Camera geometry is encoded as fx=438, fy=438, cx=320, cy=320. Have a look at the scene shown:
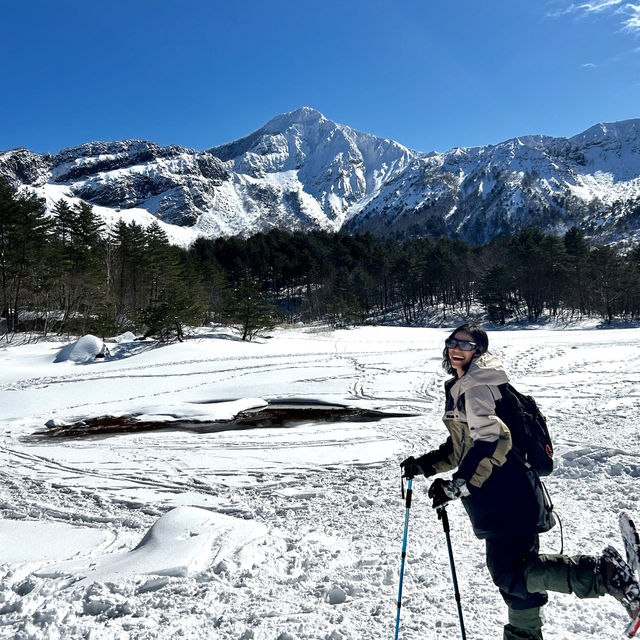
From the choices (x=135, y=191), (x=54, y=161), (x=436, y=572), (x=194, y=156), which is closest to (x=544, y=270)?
(x=436, y=572)

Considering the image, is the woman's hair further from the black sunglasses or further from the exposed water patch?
the exposed water patch

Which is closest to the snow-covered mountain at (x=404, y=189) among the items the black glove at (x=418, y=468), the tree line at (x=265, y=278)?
the tree line at (x=265, y=278)

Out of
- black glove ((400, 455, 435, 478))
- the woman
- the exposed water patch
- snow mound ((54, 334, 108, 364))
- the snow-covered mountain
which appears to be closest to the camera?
the woman

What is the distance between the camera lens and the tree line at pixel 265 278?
26.7m

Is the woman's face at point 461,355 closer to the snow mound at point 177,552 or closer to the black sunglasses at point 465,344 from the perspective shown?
the black sunglasses at point 465,344

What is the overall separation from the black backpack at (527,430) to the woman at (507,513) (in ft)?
0.13

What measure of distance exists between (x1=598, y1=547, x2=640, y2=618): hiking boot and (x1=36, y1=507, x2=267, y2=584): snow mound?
2.63 meters

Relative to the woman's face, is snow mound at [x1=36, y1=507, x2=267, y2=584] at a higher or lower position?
lower

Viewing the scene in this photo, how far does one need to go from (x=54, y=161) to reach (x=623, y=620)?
231 meters

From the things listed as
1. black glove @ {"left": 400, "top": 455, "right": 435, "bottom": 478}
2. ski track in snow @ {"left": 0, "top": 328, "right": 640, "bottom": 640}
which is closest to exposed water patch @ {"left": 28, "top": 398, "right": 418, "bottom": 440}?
ski track in snow @ {"left": 0, "top": 328, "right": 640, "bottom": 640}

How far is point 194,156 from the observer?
195 meters

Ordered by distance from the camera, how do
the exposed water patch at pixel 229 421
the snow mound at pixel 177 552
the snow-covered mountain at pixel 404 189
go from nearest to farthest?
the snow mound at pixel 177 552 < the exposed water patch at pixel 229 421 < the snow-covered mountain at pixel 404 189

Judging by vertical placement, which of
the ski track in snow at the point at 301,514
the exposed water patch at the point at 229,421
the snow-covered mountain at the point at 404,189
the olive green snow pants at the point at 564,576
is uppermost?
the snow-covered mountain at the point at 404,189

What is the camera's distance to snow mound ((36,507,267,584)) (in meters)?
3.50
